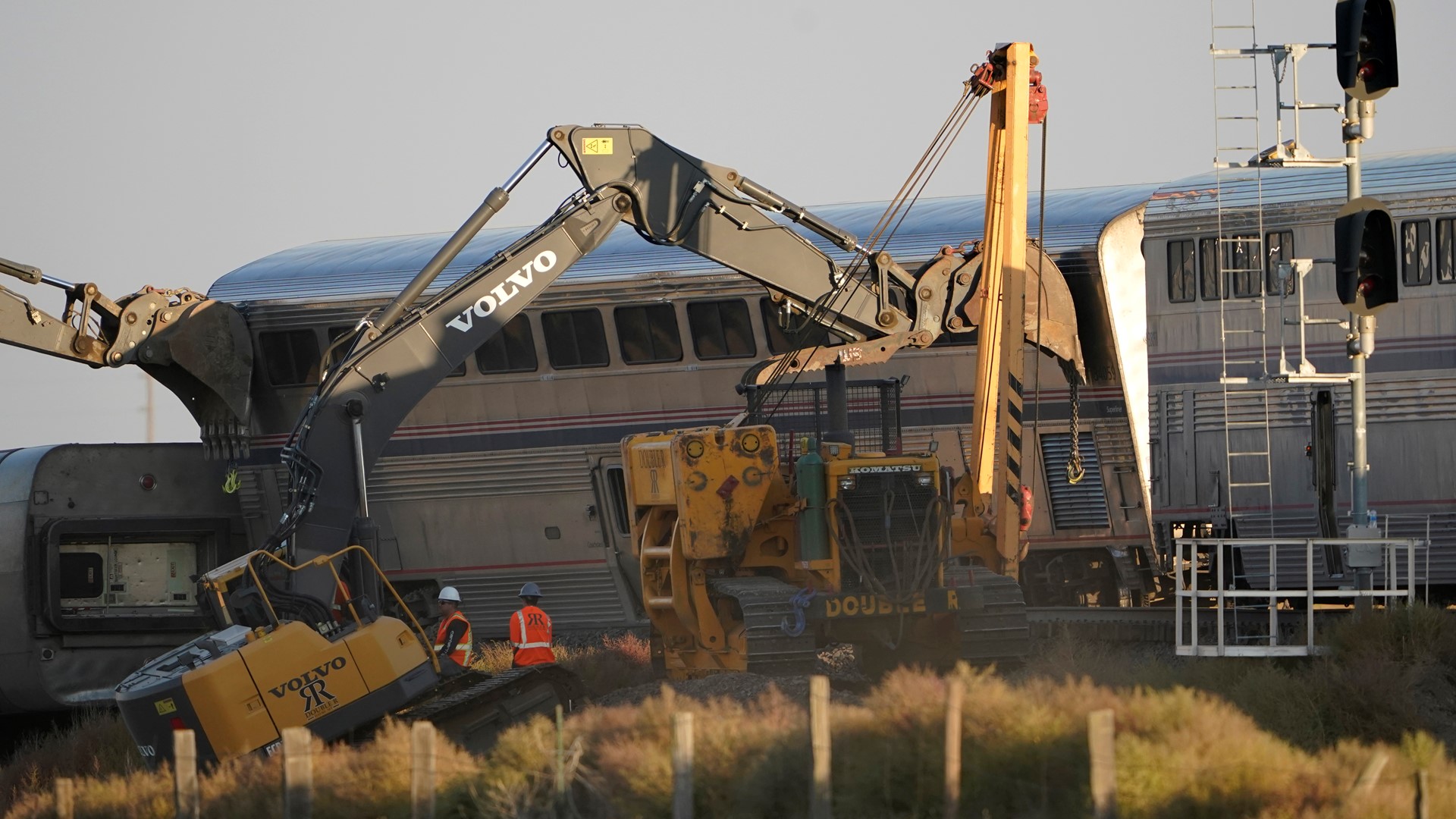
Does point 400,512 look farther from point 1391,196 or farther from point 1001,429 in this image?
point 1391,196

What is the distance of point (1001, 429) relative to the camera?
18.2 meters

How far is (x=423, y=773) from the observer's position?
35.1 ft

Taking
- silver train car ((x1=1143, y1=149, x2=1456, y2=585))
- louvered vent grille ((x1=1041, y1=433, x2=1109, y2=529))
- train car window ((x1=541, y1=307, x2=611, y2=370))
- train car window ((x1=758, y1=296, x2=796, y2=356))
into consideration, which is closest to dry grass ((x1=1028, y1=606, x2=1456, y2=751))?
louvered vent grille ((x1=1041, y1=433, x2=1109, y2=529))

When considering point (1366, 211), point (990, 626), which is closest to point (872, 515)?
point (990, 626)

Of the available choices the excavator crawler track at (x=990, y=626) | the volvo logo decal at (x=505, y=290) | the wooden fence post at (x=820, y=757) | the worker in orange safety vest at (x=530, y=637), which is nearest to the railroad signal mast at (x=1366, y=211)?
the excavator crawler track at (x=990, y=626)

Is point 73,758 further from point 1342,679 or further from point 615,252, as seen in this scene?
point 1342,679

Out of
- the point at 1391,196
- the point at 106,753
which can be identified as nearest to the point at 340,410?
the point at 106,753

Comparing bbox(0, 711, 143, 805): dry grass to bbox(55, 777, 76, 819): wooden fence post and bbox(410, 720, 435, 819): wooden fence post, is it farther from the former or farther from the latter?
bbox(410, 720, 435, 819): wooden fence post

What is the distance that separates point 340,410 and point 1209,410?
36.2ft

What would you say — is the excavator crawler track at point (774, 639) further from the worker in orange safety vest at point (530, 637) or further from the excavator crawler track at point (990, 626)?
the worker in orange safety vest at point (530, 637)

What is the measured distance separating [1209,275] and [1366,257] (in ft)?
22.3

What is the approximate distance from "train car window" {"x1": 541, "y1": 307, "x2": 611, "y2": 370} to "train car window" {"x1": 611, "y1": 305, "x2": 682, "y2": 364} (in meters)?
0.28

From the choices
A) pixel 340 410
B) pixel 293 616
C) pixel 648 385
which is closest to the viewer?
pixel 293 616

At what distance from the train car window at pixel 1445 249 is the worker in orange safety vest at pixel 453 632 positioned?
12.4m
